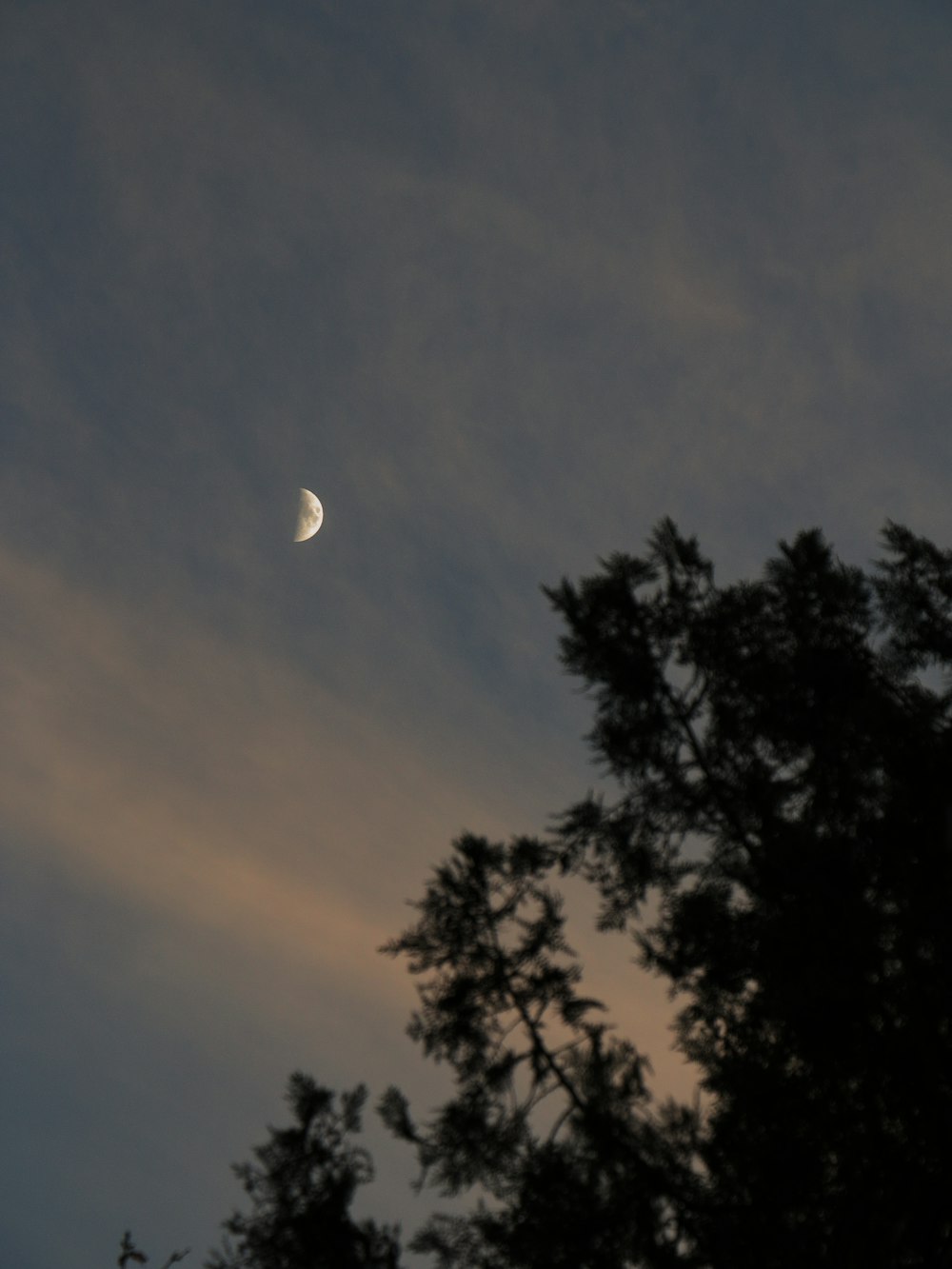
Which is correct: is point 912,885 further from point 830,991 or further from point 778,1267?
point 778,1267

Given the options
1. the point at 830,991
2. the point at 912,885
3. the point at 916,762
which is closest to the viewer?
the point at 830,991

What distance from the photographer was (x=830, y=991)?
950 cm

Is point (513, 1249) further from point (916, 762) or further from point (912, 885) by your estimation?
point (916, 762)

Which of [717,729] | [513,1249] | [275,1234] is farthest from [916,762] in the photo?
[275,1234]

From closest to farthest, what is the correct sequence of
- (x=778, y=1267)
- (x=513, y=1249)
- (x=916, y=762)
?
(x=778, y=1267)
(x=513, y=1249)
(x=916, y=762)

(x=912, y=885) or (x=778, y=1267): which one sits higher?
(x=912, y=885)

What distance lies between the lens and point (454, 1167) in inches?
388

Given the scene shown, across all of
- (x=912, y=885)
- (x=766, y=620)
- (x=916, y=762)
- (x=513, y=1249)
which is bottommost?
(x=513, y=1249)

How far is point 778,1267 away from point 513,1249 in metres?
2.45

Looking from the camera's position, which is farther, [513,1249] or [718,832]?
[718,832]

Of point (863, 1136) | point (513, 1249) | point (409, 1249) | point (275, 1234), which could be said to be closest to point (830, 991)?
point (863, 1136)

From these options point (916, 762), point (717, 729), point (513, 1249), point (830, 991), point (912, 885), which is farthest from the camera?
point (717, 729)

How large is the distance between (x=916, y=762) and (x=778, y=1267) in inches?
223

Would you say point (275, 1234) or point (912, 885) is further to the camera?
point (912, 885)
